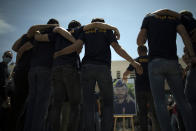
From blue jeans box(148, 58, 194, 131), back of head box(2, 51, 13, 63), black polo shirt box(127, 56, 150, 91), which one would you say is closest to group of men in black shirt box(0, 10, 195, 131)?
blue jeans box(148, 58, 194, 131)

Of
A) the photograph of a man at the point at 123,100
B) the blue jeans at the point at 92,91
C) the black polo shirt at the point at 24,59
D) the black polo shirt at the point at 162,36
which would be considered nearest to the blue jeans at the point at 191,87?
the black polo shirt at the point at 162,36

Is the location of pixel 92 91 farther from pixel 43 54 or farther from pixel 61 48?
pixel 43 54

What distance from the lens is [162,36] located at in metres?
2.30

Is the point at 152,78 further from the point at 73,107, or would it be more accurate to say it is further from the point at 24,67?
the point at 24,67

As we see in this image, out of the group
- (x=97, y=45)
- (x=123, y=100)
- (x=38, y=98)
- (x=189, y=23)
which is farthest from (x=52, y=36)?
(x=123, y=100)

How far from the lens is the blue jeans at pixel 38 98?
2.30 m

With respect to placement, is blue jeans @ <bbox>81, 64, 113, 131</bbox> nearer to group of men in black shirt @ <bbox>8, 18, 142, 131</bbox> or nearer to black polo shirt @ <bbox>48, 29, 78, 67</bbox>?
group of men in black shirt @ <bbox>8, 18, 142, 131</bbox>

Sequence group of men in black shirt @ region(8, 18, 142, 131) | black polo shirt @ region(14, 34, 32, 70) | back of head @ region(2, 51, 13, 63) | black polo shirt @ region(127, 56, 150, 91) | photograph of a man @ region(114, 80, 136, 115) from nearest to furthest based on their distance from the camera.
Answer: group of men in black shirt @ region(8, 18, 142, 131) → black polo shirt @ region(14, 34, 32, 70) → black polo shirt @ region(127, 56, 150, 91) → back of head @ region(2, 51, 13, 63) → photograph of a man @ region(114, 80, 136, 115)

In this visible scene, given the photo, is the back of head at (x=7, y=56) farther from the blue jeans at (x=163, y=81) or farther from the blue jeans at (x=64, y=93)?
the blue jeans at (x=163, y=81)

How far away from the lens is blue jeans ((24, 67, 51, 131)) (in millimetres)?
2301

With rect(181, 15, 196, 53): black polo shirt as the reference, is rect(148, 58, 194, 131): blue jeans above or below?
below

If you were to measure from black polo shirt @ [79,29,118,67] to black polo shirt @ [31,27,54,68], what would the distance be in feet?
2.06

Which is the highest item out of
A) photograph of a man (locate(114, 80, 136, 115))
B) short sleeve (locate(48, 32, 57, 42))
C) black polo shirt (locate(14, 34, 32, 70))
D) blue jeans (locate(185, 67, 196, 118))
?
short sleeve (locate(48, 32, 57, 42))

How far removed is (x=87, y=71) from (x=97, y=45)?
0.47 metres
